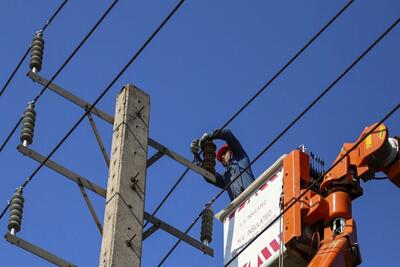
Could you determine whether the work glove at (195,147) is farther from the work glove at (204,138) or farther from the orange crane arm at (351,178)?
the orange crane arm at (351,178)

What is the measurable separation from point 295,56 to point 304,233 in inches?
157

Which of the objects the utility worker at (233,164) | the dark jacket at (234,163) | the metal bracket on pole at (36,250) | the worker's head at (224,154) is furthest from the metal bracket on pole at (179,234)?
the worker's head at (224,154)

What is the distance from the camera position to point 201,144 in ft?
41.8

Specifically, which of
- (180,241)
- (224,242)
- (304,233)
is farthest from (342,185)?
(180,241)

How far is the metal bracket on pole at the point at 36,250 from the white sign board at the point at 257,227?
3.71 meters

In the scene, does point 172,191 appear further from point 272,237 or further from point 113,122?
point 272,237

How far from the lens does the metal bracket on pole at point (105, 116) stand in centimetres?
1076

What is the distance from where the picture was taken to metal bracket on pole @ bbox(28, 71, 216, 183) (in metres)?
10.8

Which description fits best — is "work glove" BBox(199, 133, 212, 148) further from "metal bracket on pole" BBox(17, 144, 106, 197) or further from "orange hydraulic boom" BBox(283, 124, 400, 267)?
"metal bracket on pole" BBox(17, 144, 106, 197)

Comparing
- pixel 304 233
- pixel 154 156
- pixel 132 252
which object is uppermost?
pixel 304 233

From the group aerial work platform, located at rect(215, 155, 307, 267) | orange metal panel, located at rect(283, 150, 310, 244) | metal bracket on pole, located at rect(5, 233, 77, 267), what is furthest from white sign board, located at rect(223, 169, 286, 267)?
metal bracket on pole, located at rect(5, 233, 77, 267)

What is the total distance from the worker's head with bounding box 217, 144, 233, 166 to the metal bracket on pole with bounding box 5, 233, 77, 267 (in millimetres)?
7665

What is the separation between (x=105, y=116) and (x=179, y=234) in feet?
4.51

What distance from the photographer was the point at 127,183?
387 inches
